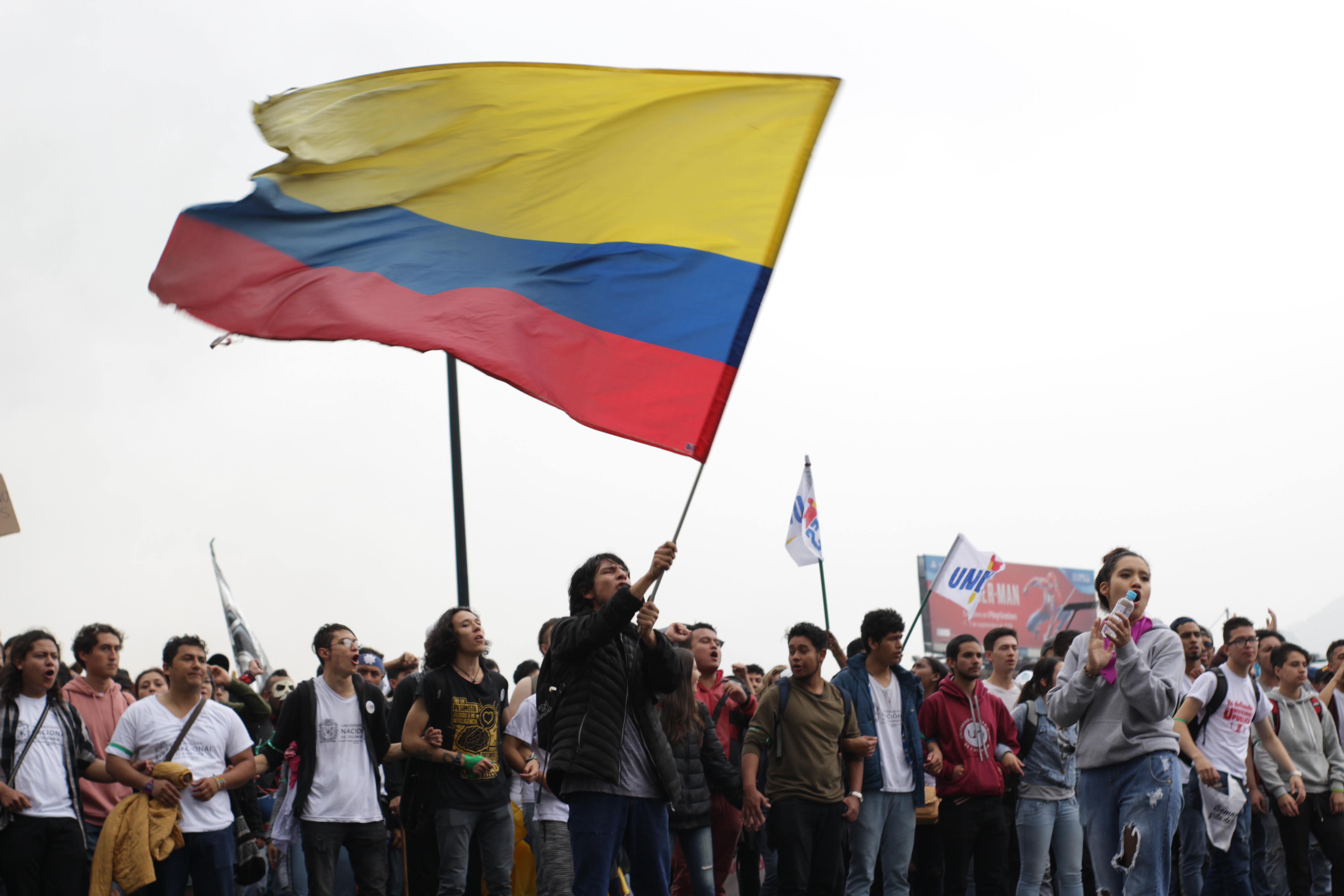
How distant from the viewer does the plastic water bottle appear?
20.0 feet

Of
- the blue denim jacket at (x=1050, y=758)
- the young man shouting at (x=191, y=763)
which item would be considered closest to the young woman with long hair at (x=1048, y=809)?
the blue denim jacket at (x=1050, y=758)

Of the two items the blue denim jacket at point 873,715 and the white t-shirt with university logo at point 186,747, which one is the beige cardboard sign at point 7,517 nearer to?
the white t-shirt with university logo at point 186,747

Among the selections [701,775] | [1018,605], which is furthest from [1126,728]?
[1018,605]

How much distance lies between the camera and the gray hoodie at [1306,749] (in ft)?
33.1

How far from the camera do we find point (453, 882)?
7891 millimetres

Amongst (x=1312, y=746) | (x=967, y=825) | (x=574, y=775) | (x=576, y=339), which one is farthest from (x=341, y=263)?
(x=1312, y=746)

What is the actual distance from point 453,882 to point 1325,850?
704 cm

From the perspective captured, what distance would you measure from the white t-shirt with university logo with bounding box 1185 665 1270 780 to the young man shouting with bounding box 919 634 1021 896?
1374mm

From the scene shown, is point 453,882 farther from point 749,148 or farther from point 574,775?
point 749,148

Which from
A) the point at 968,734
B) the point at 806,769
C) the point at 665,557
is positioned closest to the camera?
the point at 665,557

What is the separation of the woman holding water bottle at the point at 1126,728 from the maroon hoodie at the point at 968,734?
8.41 feet

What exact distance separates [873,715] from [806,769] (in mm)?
872

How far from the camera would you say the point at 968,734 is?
9414 millimetres

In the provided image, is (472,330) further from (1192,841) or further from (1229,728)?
(1192,841)
